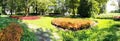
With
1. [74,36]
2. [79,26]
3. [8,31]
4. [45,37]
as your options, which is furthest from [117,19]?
[8,31]

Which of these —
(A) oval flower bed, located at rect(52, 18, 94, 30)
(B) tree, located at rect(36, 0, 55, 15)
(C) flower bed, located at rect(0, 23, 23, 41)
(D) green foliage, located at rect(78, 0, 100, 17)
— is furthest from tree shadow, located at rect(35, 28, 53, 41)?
(B) tree, located at rect(36, 0, 55, 15)

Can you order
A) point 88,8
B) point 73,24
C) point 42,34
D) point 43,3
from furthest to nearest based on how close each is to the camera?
point 43,3
point 88,8
point 73,24
point 42,34

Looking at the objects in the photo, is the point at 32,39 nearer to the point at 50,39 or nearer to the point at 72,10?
the point at 50,39

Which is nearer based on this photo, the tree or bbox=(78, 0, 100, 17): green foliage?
bbox=(78, 0, 100, 17): green foliage

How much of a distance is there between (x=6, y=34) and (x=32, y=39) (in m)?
2.41

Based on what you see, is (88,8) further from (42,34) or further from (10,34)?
(10,34)

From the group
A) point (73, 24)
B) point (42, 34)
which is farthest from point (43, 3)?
point (42, 34)

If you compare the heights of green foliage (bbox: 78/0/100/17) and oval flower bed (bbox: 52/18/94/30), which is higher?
green foliage (bbox: 78/0/100/17)

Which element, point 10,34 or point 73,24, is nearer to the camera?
point 10,34

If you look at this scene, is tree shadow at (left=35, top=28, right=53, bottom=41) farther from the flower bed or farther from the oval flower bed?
the flower bed

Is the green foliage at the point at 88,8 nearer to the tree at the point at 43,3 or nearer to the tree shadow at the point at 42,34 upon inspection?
the tree at the point at 43,3

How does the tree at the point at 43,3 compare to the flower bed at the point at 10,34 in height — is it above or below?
above

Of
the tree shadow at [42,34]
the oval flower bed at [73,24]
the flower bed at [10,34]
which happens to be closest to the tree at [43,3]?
the oval flower bed at [73,24]

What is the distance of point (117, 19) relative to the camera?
24.8 meters
